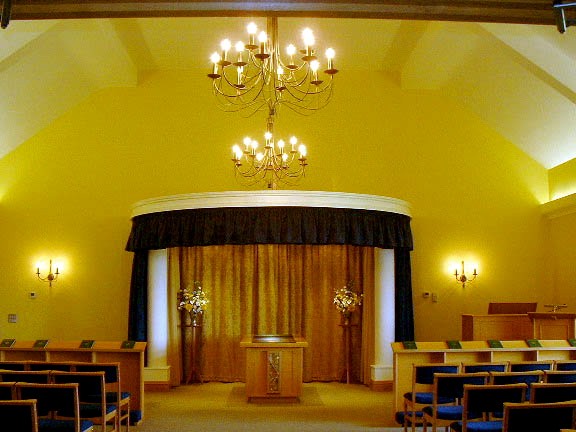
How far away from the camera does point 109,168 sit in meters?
12.6

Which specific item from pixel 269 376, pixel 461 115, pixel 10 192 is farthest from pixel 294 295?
pixel 10 192

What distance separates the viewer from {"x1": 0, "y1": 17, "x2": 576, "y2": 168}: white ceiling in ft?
33.2

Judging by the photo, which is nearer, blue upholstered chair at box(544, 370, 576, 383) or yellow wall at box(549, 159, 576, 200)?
blue upholstered chair at box(544, 370, 576, 383)

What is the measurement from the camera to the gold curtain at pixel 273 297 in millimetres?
12344

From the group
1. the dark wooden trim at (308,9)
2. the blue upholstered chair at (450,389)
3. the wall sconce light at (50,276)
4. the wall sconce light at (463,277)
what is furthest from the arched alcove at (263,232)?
the dark wooden trim at (308,9)

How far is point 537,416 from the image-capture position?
505cm

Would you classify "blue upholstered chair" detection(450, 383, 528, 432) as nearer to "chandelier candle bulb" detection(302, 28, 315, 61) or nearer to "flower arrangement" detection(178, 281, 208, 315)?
"chandelier candle bulb" detection(302, 28, 315, 61)

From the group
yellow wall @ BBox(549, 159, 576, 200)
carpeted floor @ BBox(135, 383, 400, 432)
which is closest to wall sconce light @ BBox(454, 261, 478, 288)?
yellow wall @ BBox(549, 159, 576, 200)

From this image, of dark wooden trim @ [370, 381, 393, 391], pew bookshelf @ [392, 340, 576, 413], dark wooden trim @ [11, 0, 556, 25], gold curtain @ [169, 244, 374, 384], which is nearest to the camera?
dark wooden trim @ [11, 0, 556, 25]

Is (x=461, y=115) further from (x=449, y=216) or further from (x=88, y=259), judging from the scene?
(x=88, y=259)

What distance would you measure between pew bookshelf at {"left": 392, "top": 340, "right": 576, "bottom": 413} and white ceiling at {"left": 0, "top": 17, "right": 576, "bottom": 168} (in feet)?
12.2

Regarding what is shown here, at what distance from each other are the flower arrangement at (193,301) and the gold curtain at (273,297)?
0.32 metres

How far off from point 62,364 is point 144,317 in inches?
142

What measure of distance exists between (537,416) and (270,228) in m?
5.50
